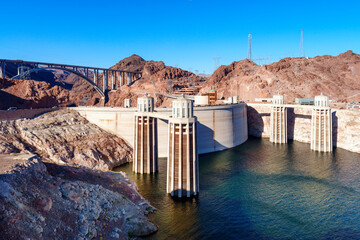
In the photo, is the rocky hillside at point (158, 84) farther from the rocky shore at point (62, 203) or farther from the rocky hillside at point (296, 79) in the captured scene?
the rocky shore at point (62, 203)

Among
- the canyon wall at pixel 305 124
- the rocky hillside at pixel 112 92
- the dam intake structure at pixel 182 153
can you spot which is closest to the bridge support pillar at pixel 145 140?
the dam intake structure at pixel 182 153

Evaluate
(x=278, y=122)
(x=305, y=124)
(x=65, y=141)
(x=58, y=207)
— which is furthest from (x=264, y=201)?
(x=305, y=124)

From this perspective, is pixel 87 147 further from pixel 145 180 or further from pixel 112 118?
pixel 145 180

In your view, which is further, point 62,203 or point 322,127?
point 322,127

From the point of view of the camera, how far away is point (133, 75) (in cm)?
14675

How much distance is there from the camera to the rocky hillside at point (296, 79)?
96.9 meters

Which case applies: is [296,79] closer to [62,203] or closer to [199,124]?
[199,124]

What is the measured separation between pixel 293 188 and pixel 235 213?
41.9ft

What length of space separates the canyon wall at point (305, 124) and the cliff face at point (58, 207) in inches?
2158

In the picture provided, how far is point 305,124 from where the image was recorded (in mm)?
72312

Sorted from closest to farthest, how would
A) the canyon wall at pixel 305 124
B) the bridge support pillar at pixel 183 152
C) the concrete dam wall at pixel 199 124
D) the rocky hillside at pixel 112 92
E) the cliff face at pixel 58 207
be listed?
the cliff face at pixel 58 207 < the bridge support pillar at pixel 183 152 < the concrete dam wall at pixel 199 124 < the rocky hillside at pixel 112 92 < the canyon wall at pixel 305 124

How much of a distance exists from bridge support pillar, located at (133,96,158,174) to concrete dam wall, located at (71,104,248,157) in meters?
7.95

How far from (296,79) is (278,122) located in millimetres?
36583

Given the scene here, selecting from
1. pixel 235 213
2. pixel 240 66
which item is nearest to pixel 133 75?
pixel 240 66
